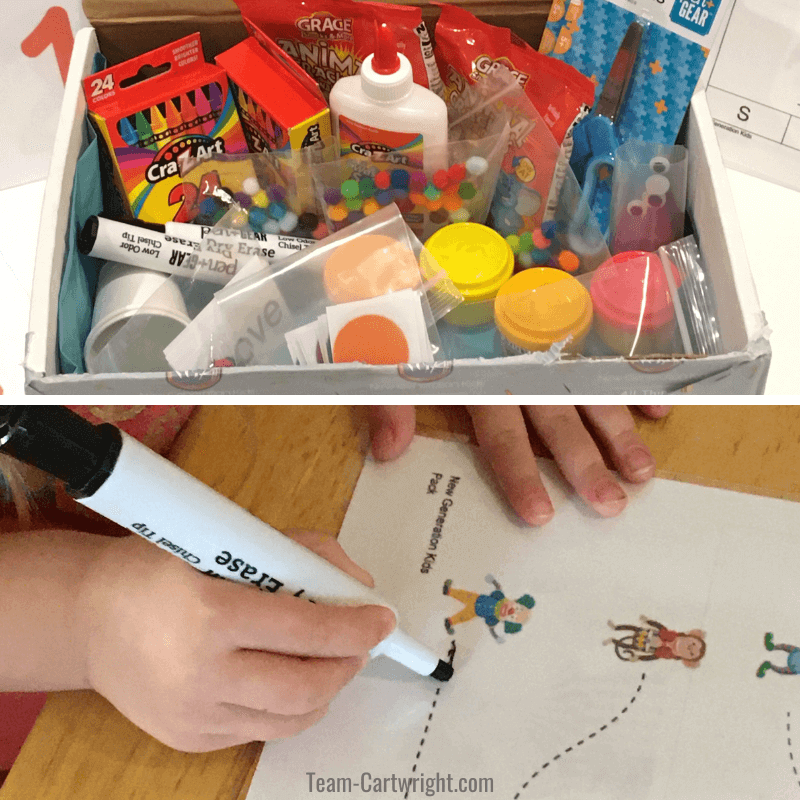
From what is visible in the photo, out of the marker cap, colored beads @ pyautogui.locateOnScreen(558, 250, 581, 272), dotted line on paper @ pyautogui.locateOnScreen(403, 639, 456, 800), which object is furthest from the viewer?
colored beads @ pyautogui.locateOnScreen(558, 250, 581, 272)

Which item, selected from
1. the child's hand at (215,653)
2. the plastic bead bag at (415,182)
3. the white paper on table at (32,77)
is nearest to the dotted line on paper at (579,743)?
the child's hand at (215,653)

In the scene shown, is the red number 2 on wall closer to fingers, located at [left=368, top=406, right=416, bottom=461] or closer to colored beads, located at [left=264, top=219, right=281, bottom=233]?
colored beads, located at [left=264, top=219, right=281, bottom=233]

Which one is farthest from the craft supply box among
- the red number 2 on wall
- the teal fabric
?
the red number 2 on wall

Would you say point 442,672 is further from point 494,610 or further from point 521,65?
point 521,65

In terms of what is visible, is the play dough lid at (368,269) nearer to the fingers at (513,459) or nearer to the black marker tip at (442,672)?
the fingers at (513,459)

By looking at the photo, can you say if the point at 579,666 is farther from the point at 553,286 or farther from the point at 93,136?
the point at 93,136

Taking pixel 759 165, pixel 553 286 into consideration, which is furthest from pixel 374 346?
pixel 759 165
